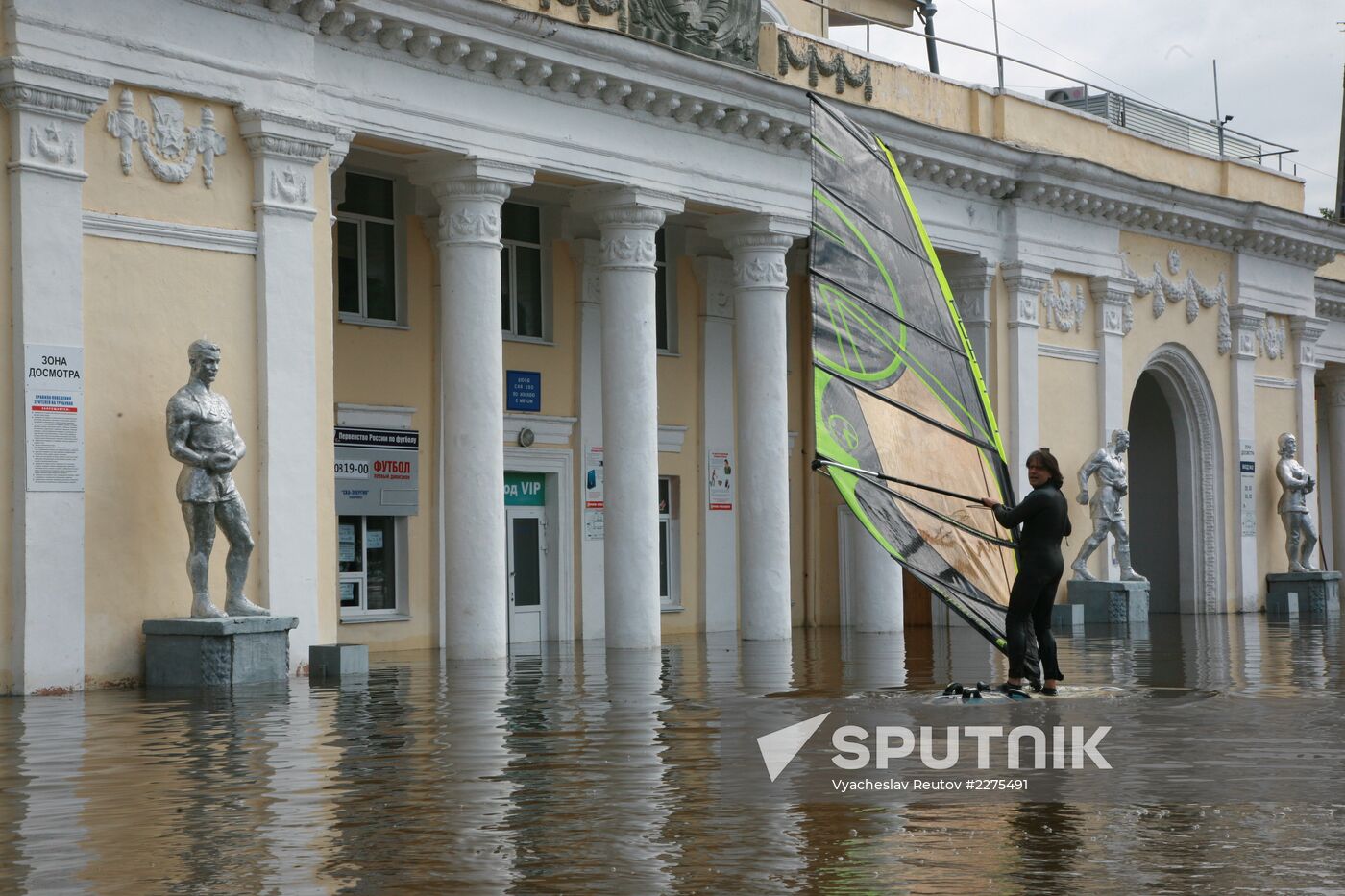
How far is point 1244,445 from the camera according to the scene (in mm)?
35688

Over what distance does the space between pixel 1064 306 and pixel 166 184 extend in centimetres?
1755

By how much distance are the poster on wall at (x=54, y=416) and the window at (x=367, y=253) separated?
7.42 meters

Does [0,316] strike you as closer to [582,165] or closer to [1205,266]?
[582,165]

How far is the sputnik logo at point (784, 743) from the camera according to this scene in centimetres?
945

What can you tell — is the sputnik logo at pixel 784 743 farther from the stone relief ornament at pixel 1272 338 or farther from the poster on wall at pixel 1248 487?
the stone relief ornament at pixel 1272 338

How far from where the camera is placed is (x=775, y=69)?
2491 centimetres

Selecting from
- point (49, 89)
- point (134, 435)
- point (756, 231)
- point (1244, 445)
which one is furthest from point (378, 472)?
point (1244, 445)

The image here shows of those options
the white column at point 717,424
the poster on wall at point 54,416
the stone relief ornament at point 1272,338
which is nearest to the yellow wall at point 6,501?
the poster on wall at point 54,416

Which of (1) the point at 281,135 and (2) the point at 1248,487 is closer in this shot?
(1) the point at 281,135

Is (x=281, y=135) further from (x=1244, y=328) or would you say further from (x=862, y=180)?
(x=1244, y=328)

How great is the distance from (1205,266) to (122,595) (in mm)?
23433

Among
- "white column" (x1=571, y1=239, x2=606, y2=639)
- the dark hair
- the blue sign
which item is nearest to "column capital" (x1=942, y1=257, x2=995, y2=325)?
"white column" (x1=571, y1=239, x2=606, y2=639)

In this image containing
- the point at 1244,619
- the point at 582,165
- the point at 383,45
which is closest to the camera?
the point at 383,45

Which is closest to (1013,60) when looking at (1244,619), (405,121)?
(1244,619)
